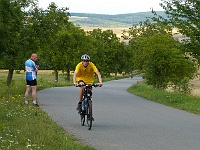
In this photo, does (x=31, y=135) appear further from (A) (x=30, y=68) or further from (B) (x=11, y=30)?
(B) (x=11, y=30)

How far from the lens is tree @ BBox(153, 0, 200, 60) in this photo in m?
22.8

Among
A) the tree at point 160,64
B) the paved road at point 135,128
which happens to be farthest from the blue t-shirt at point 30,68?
the tree at point 160,64

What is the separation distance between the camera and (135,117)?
14758mm

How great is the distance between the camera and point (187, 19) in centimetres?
2330

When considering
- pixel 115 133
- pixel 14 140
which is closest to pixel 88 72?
pixel 115 133

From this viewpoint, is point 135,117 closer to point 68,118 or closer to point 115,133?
point 68,118

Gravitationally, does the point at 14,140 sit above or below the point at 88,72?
below

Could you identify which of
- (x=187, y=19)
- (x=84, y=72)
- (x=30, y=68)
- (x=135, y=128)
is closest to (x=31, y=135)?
(x=84, y=72)

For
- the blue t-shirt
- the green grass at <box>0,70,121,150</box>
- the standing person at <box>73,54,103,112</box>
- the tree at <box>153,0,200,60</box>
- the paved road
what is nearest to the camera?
the green grass at <box>0,70,121,150</box>

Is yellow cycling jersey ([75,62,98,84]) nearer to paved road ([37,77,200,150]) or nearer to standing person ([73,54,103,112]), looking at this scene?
standing person ([73,54,103,112])

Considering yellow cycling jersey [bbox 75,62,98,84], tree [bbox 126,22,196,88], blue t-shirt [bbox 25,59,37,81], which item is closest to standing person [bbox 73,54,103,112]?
yellow cycling jersey [bbox 75,62,98,84]

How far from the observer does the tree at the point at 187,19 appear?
22750 millimetres

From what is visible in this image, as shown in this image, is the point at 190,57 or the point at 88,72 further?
the point at 190,57

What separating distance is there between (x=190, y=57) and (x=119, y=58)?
82.1m
